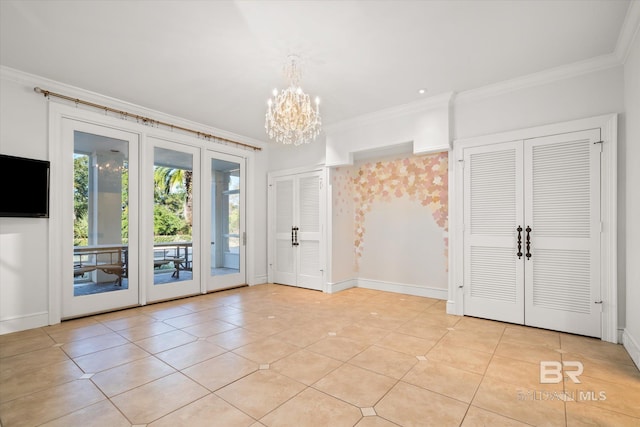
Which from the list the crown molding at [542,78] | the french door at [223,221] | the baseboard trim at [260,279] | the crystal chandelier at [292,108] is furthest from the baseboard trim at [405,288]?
the crystal chandelier at [292,108]

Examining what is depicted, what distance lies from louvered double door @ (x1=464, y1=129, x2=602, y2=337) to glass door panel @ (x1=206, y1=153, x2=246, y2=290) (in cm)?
404

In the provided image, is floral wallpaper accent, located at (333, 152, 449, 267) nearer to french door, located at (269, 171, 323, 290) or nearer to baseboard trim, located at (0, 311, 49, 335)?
french door, located at (269, 171, 323, 290)

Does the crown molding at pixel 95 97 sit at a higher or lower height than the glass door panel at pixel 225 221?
higher

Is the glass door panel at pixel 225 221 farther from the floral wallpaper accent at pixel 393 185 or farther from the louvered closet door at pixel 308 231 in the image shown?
the floral wallpaper accent at pixel 393 185

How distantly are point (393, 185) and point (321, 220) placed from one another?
1.45 meters

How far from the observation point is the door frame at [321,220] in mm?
5465

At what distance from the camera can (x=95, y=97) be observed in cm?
409

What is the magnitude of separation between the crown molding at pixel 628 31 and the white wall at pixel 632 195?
0.06m

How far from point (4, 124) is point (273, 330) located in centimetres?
387

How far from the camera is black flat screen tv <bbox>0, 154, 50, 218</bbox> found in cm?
340

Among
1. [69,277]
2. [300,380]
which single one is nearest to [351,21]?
[300,380]

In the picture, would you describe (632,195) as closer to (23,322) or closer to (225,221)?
(225,221)

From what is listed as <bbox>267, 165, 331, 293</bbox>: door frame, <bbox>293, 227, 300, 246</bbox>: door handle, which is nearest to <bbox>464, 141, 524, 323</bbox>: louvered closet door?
<bbox>267, 165, 331, 293</bbox>: door frame

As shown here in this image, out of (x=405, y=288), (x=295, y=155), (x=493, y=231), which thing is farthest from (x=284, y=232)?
(x=493, y=231)
